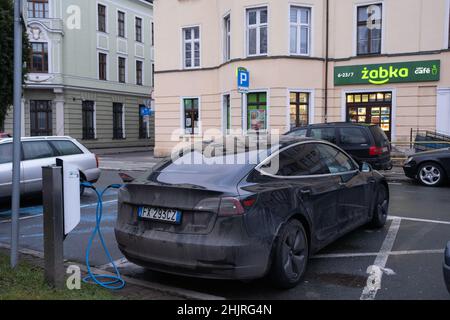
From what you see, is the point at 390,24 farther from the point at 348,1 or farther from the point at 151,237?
the point at 151,237

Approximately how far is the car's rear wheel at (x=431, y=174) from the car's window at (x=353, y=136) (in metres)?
1.62

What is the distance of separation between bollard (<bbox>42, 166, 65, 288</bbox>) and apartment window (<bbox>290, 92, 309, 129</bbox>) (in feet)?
52.0

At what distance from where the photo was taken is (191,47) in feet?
75.0

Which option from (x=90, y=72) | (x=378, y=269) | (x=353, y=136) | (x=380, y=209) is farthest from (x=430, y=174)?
(x=90, y=72)

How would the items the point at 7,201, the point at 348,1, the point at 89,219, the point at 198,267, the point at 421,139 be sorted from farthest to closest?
the point at 348,1 → the point at 421,139 → the point at 7,201 → the point at 89,219 → the point at 198,267

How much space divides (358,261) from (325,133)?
8472mm

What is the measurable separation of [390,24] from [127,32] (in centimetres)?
2530

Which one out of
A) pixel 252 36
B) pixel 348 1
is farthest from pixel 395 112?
pixel 252 36

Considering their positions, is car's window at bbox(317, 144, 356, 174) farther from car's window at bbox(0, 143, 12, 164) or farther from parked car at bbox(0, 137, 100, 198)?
car's window at bbox(0, 143, 12, 164)

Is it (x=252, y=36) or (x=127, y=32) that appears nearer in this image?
(x=252, y=36)

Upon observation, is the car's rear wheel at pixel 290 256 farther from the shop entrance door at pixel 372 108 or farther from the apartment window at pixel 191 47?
the apartment window at pixel 191 47

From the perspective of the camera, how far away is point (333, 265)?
207 inches

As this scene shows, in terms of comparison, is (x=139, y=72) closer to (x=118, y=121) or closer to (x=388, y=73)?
(x=118, y=121)

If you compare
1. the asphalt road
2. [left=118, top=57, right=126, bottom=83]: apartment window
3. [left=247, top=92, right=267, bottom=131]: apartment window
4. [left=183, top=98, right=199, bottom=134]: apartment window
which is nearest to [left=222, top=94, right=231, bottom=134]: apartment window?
[left=247, top=92, right=267, bottom=131]: apartment window
